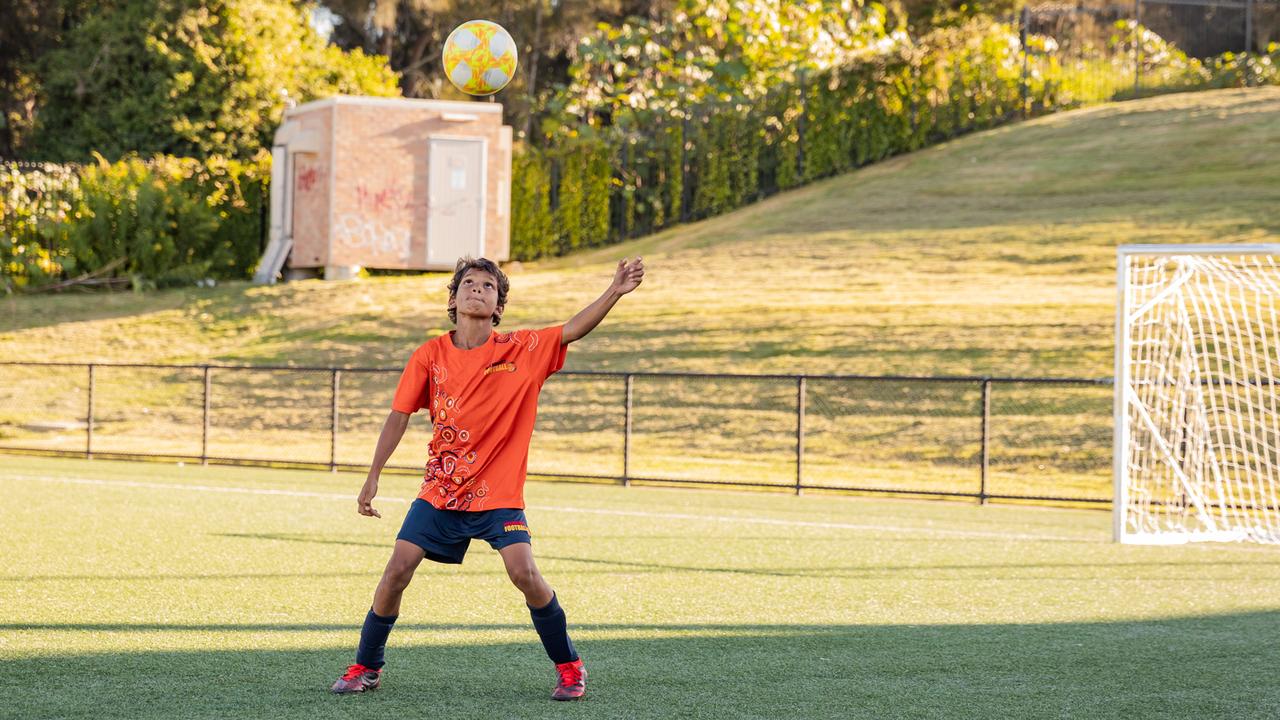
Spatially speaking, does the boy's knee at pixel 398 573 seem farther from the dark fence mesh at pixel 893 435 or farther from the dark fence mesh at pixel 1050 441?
the dark fence mesh at pixel 1050 441

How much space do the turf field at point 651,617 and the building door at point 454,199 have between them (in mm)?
18056

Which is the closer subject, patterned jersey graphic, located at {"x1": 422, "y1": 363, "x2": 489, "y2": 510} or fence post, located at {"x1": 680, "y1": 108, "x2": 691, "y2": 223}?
patterned jersey graphic, located at {"x1": 422, "y1": 363, "x2": 489, "y2": 510}

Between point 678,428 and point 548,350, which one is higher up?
point 548,350

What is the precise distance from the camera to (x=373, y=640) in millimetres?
5629

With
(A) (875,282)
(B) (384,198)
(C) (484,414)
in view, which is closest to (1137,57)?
(A) (875,282)

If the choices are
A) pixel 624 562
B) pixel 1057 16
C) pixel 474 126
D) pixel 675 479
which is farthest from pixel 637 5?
pixel 624 562

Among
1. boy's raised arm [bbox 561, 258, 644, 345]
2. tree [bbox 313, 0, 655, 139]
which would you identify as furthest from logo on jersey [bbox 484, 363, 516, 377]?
tree [bbox 313, 0, 655, 139]

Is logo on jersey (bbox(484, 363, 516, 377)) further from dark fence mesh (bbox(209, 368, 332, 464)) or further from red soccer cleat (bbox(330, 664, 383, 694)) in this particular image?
dark fence mesh (bbox(209, 368, 332, 464))

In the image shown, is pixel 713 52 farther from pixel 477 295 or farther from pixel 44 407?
pixel 477 295

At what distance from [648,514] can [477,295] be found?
8083 mm

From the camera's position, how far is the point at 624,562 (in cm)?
1005

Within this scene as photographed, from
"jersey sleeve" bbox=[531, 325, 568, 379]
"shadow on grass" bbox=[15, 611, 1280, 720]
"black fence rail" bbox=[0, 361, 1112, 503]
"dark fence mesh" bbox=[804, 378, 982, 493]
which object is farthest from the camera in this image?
"dark fence mesh" bbox=[804, 378, 982, 493]

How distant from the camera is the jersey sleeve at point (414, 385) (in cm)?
552

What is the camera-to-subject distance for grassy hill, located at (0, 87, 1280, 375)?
74.6ft
